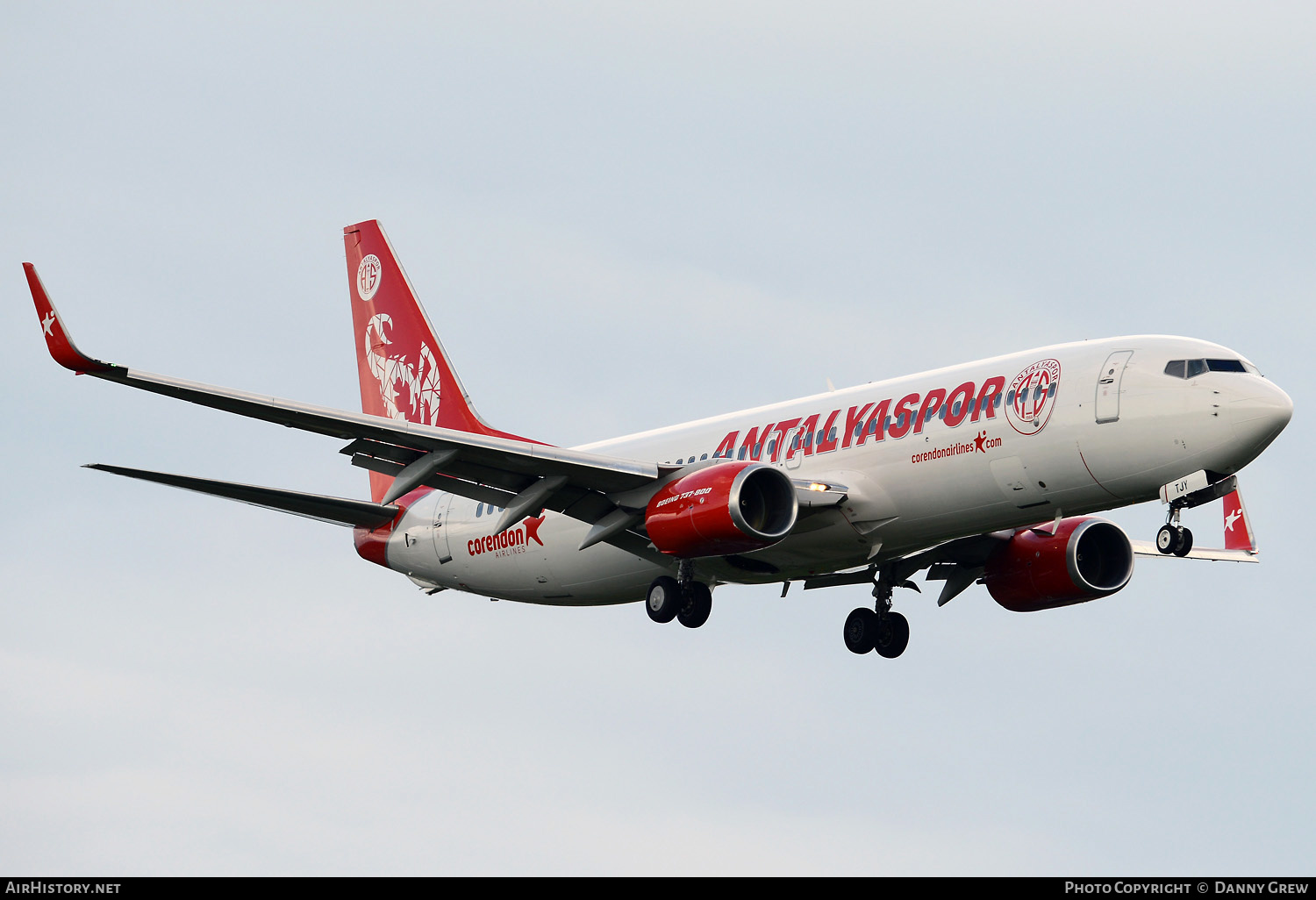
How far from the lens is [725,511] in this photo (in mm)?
32812

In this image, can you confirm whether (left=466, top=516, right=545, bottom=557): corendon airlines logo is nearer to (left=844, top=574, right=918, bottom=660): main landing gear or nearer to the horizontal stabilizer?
the horizontal stabilizer

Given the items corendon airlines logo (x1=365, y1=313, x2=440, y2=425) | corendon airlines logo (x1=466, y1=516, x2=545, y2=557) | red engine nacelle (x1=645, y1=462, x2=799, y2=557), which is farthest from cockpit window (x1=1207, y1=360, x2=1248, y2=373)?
corendon airlines logo (x1=365, y1=313, x2=440, y2=425)

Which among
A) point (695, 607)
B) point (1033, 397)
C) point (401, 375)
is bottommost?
point (695, 607)

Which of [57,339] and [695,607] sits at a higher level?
[57,339]

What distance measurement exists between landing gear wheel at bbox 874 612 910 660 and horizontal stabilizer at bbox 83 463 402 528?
11.2 m

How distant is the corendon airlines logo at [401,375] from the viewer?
45.8 m

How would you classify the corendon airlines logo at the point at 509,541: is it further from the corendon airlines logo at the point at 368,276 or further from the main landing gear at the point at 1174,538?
the main landing gear at the point at 1174,538

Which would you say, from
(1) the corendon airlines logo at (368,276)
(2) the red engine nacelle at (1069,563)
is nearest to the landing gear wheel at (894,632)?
(2) the red engine nacelle at (1069,563)

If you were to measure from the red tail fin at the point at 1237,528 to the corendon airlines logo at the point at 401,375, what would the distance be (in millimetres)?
19581

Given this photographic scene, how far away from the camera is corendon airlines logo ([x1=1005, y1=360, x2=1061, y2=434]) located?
32.2 metres

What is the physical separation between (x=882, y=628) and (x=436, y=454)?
11.4 m

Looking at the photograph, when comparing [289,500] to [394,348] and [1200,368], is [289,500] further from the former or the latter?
[1200,368]

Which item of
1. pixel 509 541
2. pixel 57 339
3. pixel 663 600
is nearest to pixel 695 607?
pixel 663 600
